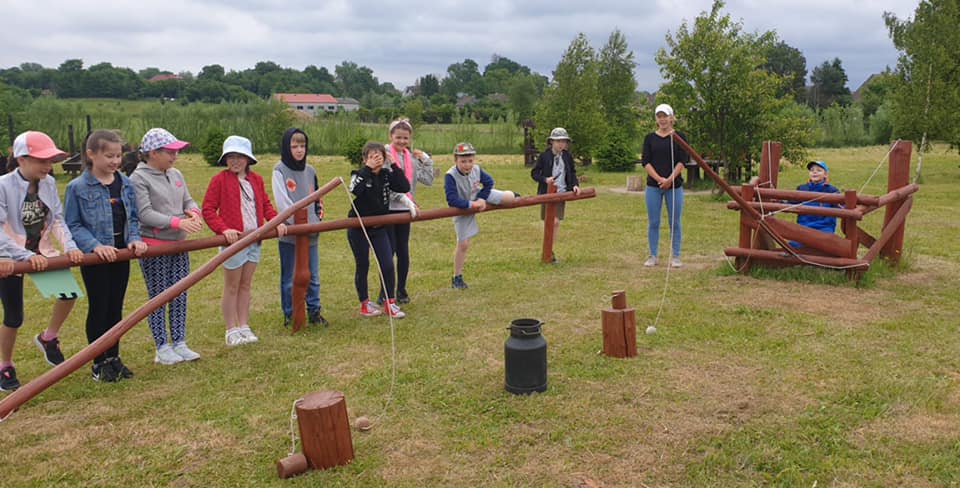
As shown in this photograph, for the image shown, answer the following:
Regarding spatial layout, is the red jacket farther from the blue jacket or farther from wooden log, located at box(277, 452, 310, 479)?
the blue jacket

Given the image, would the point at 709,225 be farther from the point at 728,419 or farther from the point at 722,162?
the point at 728,419

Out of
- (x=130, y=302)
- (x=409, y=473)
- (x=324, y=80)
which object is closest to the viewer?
(x=409, y=473)

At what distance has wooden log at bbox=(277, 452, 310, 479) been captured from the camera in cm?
336

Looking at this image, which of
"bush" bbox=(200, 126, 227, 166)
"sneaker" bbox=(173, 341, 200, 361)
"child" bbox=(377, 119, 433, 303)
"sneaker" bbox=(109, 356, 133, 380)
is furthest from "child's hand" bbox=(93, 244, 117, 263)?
"bush" bbox=(200, 126, 227, 166)

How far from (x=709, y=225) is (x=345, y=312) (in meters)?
7.00

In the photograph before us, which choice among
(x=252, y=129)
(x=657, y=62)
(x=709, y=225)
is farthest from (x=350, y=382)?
(x=252, y=129)

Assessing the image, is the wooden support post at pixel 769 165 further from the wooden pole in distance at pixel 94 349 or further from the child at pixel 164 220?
the child at pixel 164 220

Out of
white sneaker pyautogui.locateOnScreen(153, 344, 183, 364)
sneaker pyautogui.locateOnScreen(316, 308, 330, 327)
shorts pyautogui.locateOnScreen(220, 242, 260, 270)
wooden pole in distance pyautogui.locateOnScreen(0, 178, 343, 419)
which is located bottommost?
white sneaker pyautogui.locateOnScreen(153, 344, 183, 364)

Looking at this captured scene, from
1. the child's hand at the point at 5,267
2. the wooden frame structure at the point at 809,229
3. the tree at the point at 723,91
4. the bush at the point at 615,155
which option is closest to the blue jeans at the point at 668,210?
the wooden frame structure at the point at 809,229

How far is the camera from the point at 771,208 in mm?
7379

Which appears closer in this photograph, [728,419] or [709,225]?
[728,419]

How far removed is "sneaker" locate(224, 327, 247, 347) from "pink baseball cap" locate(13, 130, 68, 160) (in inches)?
71.4

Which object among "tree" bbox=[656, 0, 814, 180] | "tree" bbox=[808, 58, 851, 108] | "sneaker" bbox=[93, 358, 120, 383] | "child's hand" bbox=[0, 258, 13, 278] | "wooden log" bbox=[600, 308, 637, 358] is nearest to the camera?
"child's hand" bbox=[0, 258, 13, 278]

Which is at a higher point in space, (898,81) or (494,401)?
(898,81)
